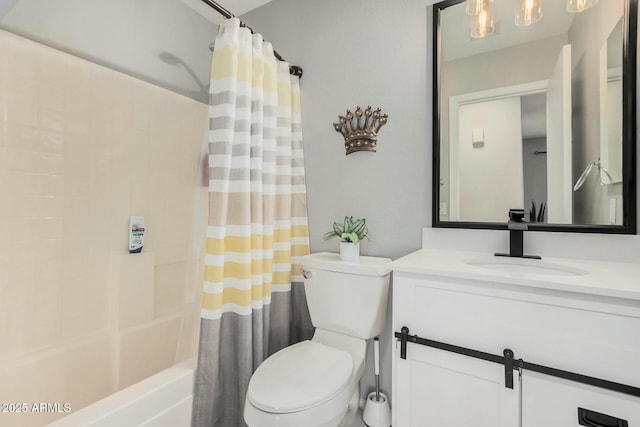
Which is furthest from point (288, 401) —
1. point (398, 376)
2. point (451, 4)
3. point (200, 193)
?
point (451, 4)

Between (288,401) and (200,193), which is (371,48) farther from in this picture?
(288,401)

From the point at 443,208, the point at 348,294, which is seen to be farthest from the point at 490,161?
the point at 348,294

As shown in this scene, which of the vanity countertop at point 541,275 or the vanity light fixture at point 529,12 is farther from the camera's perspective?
the vanity light fixture at point 529,12

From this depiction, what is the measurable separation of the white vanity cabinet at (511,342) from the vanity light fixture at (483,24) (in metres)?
1.00

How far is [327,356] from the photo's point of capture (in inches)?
47.6

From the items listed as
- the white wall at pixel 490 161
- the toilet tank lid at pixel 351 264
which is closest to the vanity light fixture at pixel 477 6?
the white wall at pixel 490 161

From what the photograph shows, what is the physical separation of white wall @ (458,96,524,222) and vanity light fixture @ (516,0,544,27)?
298mm

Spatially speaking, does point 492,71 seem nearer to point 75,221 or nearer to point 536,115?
point 536,115

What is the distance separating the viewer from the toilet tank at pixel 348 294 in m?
1.25

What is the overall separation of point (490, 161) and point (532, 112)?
24 centimetres

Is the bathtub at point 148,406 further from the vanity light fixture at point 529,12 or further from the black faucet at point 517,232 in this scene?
the vanity light fixture at point 529,12

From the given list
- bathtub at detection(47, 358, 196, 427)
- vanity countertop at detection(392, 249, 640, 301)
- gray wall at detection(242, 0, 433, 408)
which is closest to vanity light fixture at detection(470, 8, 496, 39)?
gray wall at detection(242, 0, 433, 408)

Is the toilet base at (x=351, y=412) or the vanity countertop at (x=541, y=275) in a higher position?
the vanity countertop at (x=541, y=275)

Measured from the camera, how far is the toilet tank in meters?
1.25
